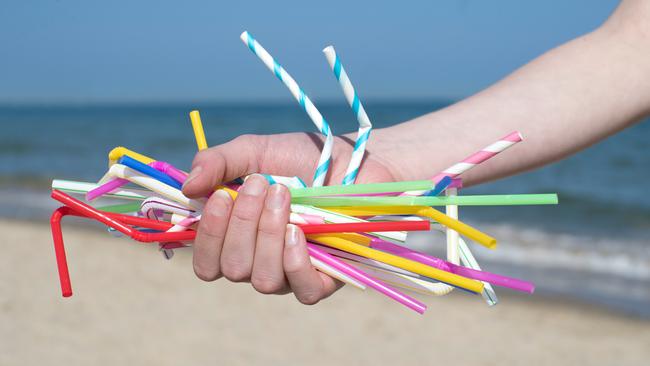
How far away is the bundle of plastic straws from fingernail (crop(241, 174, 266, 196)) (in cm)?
5

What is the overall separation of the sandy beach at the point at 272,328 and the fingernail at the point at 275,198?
2615 millimetres

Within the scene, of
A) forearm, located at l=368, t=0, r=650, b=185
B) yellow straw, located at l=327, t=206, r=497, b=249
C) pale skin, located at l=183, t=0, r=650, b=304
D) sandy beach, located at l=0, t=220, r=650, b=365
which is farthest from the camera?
sandy beach, located at l=0, t=220, r=650, b=365

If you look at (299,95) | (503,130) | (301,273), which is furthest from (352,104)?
(503,130)

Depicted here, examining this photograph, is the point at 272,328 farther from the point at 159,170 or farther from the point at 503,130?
the point at 159,170

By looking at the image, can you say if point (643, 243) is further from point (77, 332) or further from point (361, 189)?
point (361, 189)

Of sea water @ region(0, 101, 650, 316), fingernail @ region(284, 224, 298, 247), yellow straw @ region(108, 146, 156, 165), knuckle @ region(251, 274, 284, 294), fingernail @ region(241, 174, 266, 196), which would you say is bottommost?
sea water @ region(0, 101, 650, 316)

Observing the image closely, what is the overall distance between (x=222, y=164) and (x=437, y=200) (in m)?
0.37

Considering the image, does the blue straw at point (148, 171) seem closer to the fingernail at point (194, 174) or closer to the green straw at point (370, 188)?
the fingernail at point (194, 174)

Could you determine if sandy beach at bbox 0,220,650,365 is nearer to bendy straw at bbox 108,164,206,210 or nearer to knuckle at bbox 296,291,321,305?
knuckle at bbox 296,291,321,305

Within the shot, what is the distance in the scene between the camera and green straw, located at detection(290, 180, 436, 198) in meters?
1.05

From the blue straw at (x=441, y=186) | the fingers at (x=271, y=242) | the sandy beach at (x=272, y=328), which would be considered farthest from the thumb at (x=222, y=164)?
the sandy beach at (x=272, y=328)

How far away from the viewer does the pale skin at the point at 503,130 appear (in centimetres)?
124

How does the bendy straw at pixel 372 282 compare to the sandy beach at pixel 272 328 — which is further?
the sandy beach at pixel 272 328

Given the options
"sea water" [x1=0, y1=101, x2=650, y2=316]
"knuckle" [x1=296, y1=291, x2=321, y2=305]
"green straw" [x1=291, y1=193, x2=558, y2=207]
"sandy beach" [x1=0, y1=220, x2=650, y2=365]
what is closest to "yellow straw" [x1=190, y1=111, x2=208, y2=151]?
"green straw" [x1=291, y1=193, x2=558, y2=207]
